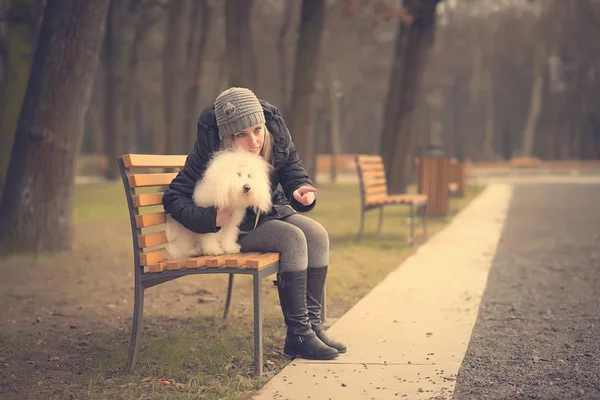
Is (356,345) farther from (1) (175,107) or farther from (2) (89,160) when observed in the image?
(2) (89,160)

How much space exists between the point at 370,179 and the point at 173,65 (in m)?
17.0

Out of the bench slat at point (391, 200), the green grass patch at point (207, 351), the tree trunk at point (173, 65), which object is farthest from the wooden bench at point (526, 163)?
the green grass patch at point (207, 351)

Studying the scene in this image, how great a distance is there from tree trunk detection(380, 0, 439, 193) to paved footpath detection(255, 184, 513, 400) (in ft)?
32.2

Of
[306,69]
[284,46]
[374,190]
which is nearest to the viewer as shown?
[374,190]

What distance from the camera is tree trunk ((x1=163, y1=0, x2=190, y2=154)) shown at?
2673 cm

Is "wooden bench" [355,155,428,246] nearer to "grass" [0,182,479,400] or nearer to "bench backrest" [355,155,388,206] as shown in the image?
"bench backrest" [355,155,388,206]

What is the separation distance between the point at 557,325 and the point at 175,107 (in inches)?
911

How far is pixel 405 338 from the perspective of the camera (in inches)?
220

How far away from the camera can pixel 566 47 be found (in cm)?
4834

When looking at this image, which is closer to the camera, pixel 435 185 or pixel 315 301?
pixel 315 301

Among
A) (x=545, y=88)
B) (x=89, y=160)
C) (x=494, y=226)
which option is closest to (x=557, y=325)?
(x=494, y=226)

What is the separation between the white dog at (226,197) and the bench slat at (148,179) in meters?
0.24

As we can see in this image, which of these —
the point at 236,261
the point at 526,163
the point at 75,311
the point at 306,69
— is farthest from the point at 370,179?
the point at 526,163

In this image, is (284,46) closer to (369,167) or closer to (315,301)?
(369,167)
